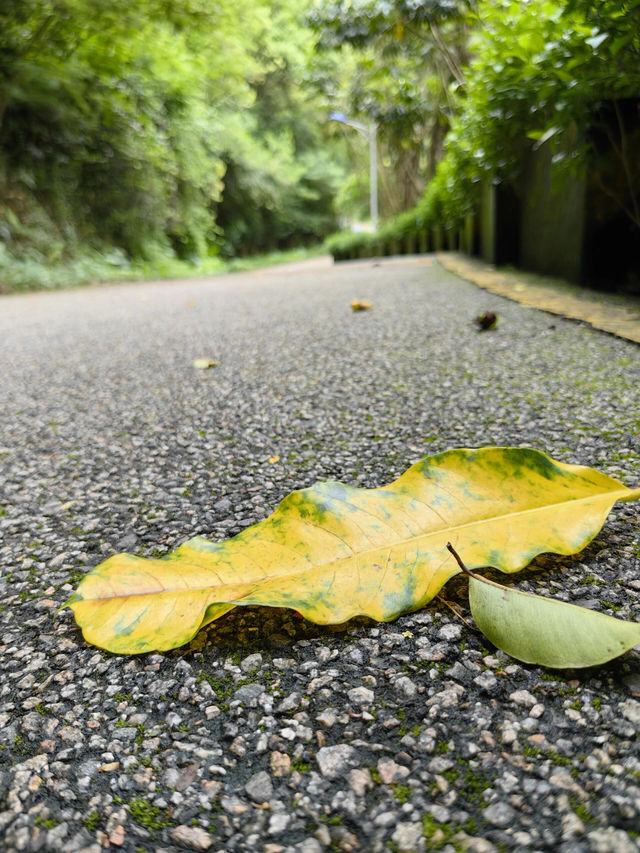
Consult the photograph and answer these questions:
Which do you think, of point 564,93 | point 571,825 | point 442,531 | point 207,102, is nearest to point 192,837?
point 571,825

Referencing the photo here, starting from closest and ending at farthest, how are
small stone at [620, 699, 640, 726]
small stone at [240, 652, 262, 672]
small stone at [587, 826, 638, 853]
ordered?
small stone at [587, 826, 638, 853] < small stone at [620, 699, 640, 726] < small stone at [240, 652, 262, 672]

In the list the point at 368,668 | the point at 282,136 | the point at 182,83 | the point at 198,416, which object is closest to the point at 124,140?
the point at 182,83

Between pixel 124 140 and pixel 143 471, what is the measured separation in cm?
1027

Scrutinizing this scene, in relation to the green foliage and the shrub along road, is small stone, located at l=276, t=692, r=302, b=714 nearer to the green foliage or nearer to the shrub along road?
the shrub along road

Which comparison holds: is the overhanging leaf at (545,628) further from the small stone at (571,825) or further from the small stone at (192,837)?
the small stone at (192,837)

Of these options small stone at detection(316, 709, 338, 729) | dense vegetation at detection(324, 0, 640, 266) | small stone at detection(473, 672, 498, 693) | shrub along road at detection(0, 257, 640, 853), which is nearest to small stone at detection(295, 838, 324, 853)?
shrub along road at detection(0, 257, 640, 853)

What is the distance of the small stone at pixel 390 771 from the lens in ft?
1.63

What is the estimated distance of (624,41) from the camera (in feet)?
5.88

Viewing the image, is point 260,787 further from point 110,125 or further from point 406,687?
point 110,125

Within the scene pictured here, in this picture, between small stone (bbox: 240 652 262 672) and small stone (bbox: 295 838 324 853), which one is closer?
small stone (bbox: 295 838 324 853)

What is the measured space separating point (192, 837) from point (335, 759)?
0.13 meters

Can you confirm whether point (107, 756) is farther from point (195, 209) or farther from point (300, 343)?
point (195, 209)

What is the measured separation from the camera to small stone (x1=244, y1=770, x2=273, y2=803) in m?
0.49

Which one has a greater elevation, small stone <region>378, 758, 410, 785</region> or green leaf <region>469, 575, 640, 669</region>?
green leaf <region>469, 575, 640, 669</region>
